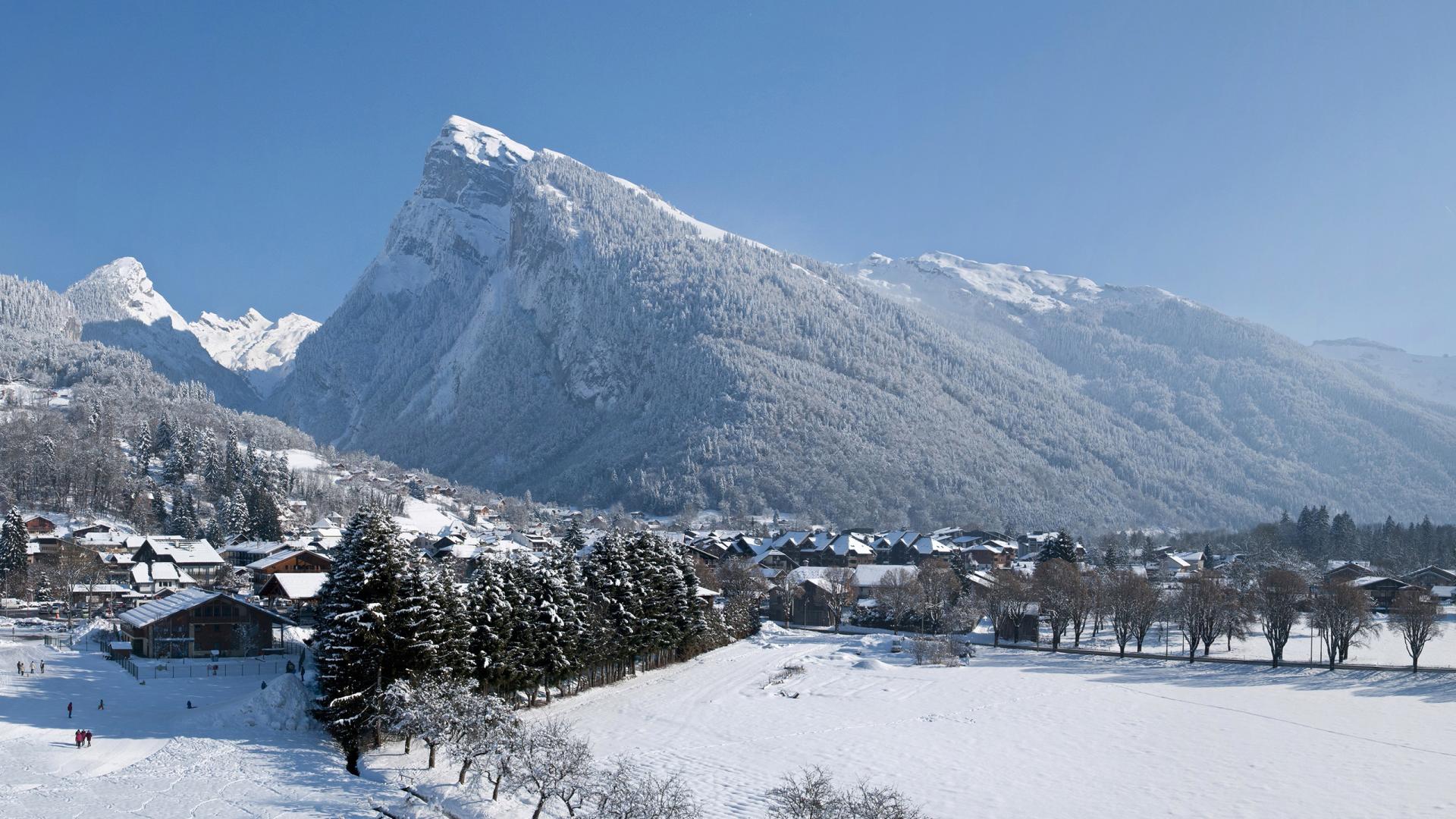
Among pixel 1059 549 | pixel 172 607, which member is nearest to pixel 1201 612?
pixel 1059 549

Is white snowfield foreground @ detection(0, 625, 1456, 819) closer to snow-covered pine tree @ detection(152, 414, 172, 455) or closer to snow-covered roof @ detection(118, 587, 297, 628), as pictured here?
snow-covered roof @ detection(118, 587, 297, 628)

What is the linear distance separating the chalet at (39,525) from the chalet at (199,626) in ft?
184

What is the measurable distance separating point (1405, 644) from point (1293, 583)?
10.8 meters

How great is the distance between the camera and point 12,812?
3038cm

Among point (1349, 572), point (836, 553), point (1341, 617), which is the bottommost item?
point (1341, 617)

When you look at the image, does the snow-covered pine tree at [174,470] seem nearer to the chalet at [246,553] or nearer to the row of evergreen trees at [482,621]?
the chalet at [246,553]

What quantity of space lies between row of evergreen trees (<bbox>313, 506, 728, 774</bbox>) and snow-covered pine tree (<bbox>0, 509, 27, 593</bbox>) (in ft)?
181

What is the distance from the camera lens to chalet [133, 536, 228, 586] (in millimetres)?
97000

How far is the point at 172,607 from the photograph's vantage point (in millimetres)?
58812

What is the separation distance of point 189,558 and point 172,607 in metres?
44.0

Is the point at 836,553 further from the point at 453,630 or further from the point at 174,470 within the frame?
the point at 174,470

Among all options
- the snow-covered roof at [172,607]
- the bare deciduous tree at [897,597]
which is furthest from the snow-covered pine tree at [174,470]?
the bare deciduous tree at [897,597]

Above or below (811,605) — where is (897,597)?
above

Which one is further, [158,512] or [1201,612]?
[158,512]
